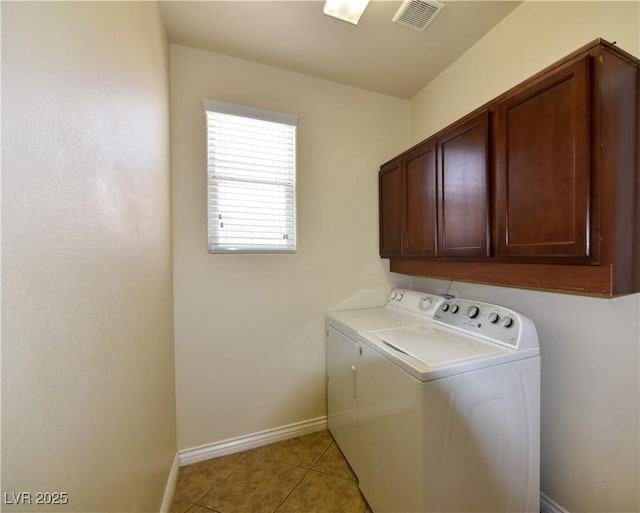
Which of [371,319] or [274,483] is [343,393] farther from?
[274,483]

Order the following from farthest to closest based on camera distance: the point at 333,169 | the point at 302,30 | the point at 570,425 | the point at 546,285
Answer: the point at 333,169, the point at 302,30, the point at 570,425, the point at 546,285

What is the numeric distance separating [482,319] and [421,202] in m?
0.82

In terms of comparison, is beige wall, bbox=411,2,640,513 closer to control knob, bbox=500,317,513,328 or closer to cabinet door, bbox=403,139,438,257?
control knob, bbox=500,317,513,328

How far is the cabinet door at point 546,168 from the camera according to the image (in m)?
0.93

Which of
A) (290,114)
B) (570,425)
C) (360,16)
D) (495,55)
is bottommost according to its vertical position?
(570,425)

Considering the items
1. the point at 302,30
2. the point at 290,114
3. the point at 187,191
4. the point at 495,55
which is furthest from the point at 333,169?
the point at 495,55

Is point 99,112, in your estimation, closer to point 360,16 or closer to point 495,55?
point 360,16

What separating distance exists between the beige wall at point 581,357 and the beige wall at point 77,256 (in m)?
1.91

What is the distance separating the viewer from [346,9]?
1408 millimetres

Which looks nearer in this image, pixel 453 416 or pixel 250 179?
pixel 453 416

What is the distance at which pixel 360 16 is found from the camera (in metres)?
1.48

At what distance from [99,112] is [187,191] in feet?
3.40

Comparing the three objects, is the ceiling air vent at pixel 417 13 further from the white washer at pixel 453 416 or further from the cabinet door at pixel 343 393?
the cabinet door at pixel 343 393

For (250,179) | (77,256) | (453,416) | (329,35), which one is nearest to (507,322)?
(453,416)
